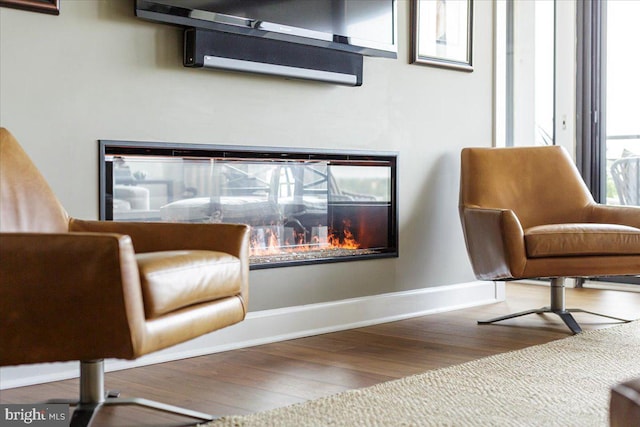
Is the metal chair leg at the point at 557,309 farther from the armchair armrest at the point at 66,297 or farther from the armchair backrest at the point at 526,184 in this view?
the armchair armrest at the point at 66,297

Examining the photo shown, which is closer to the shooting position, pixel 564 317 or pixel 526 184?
pixel 564 317

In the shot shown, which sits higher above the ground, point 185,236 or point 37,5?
point 37,5

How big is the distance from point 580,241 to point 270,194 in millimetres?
1375

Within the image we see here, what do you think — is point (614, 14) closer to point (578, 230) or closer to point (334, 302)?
point (578, 230)

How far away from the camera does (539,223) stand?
429 centimetres

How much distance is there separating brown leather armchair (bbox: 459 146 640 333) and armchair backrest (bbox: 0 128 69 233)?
195cm

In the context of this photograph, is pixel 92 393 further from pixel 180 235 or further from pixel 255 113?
pixel 255 113

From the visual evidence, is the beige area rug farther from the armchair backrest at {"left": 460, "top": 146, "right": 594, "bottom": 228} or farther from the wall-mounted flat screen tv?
the wall-mounted flat screen tv

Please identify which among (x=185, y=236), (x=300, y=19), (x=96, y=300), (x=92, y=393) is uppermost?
(x=300, y=19)

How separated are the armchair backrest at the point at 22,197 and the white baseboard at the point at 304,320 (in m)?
0.56

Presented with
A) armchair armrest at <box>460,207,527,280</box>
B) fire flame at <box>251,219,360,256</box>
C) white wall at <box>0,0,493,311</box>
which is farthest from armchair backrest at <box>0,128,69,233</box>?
armchair armrest at <box>460,207,527,280</box>

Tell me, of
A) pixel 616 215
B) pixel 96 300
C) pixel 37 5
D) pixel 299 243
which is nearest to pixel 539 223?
pixel 616 215

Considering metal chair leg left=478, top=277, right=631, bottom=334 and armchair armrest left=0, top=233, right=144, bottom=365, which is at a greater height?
armchair armrest left=0, top=233, right=144, bottom=365

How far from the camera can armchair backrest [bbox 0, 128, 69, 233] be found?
96.8 inches
